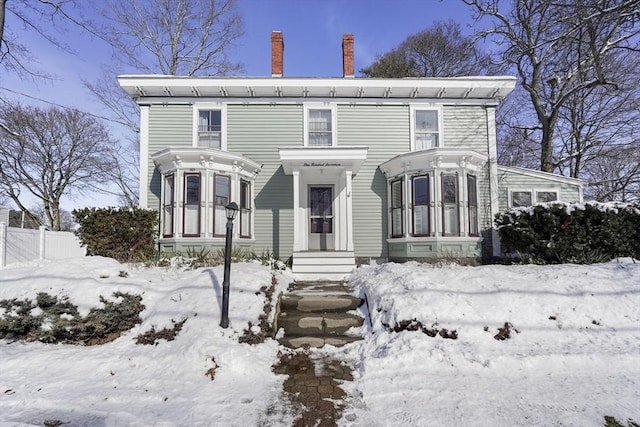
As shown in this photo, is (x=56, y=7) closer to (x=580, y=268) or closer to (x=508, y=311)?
(x=508, y=311)

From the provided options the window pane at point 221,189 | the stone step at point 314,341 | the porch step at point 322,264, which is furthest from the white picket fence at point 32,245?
the stone step at point 314,341

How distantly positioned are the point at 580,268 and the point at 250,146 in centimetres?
903

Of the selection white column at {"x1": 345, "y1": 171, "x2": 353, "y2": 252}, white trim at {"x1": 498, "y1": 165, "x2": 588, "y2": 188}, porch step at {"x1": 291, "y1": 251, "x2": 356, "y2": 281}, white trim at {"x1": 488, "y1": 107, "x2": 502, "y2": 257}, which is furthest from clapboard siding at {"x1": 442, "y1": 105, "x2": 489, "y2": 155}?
porch step at {"x1": 291, "y1": 251, "x2": 356, "y2": 281}

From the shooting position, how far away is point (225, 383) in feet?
11.9

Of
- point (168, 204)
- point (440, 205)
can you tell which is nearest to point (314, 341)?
point (440, 205)

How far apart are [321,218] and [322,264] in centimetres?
232

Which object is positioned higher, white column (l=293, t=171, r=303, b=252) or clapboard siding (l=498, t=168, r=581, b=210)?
clapboard siding (l=498, t=168, r=581, b=210)

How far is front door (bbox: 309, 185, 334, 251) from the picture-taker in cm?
1035

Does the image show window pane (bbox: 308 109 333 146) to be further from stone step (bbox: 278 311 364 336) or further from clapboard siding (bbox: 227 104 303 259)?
stone step (bbox: 278 311 364 336)

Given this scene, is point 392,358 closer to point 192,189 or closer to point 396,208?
point 396,208

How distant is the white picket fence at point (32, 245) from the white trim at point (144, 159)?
87.5 inches

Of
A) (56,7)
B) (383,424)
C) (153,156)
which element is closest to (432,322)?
(383,424)

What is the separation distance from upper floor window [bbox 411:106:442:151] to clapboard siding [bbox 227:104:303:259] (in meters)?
3.82

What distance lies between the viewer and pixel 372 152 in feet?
34.5
